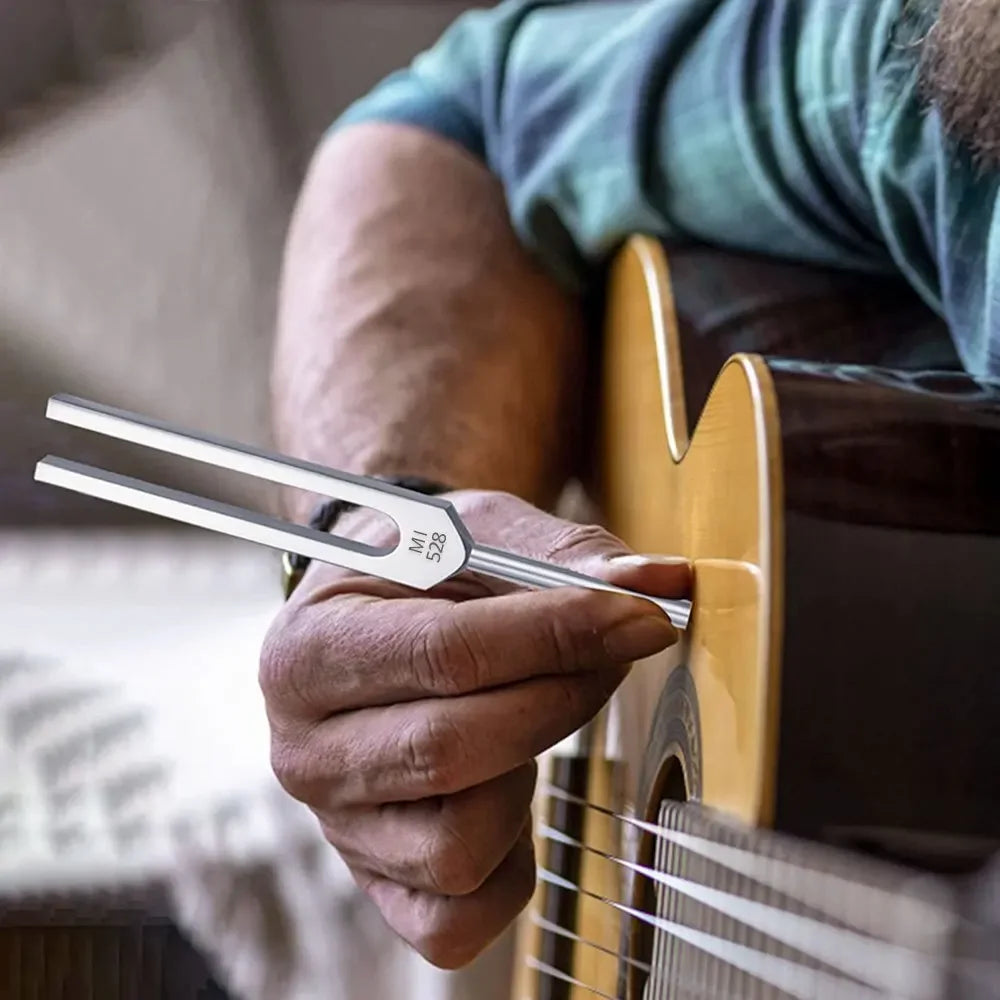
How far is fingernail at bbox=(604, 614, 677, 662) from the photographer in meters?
0.47

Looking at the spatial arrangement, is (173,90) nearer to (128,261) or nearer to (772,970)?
(128,261)

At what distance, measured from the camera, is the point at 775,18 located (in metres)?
0.70

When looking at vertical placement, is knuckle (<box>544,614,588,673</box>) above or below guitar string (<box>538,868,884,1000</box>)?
above

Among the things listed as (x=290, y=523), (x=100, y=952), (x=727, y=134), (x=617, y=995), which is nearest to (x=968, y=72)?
(x=727, y=134)

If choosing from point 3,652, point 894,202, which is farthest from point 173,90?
point 894,202

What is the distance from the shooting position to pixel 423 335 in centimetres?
80

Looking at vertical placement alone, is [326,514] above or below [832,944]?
above

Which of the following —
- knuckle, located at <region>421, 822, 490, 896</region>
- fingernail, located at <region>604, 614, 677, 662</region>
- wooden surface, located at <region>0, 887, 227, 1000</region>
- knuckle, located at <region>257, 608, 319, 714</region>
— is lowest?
wooden surface, located at <region>0, 887, 227, 1000</region>

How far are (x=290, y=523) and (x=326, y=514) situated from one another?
8.7 inches

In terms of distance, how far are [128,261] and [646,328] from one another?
81 centimetres

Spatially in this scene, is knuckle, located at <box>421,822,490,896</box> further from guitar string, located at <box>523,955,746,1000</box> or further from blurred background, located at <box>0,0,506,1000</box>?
blurred background, located at <box>0,0,506,1000</box>

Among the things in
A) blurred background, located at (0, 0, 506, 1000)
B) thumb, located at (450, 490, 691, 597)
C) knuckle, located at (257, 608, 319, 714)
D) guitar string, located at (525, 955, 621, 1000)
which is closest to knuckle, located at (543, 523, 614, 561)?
thumb, located at (450, 490, 691, 597)

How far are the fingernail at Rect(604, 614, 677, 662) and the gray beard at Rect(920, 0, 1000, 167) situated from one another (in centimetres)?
24

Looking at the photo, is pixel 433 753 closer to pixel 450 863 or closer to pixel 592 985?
pixel 450 863
